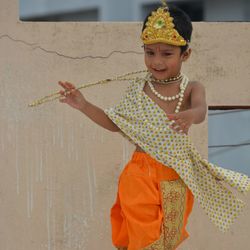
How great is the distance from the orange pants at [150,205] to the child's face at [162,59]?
0.37 metres

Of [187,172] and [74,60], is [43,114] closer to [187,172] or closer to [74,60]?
[74,60]

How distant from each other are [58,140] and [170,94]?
1.02 m

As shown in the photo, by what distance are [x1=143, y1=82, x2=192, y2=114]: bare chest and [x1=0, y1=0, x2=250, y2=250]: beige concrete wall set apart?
0.85 metres

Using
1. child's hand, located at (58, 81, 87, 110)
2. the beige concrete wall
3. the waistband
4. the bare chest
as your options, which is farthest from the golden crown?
the beige concrete wall

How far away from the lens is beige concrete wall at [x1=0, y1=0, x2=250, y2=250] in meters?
4.22

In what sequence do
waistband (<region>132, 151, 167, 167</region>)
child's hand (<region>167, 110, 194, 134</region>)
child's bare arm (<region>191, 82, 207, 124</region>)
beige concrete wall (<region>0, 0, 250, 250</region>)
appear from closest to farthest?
child's hand (<region>167, 110, 194, 134</region>), child's bare arm (<region>191, 82, 207, 124</region>), waistband (<region>132, 151, 167, 167</region>), beige concrete wall (<region>0, 0, 250, 250</region>)

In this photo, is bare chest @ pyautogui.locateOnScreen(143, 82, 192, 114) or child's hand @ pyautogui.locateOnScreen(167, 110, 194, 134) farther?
bare chest @ pyautogui.locateOnScreen(143, 82, 192, 114)

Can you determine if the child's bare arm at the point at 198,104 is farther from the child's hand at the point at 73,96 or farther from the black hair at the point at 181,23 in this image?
the child's hand at the point at 73,96

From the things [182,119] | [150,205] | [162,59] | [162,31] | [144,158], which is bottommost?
[150,205]

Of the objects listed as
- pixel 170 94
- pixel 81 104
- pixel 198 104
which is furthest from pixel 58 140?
pixel 198 104

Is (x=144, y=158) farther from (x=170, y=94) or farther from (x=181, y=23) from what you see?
(x=181, y=23)

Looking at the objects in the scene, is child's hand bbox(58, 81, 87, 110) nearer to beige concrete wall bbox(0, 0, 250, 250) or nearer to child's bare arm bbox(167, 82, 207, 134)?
child's bare arm bbox(167, 82, 207, 134)

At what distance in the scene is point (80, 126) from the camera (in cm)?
426

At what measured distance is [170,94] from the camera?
11.2ft
